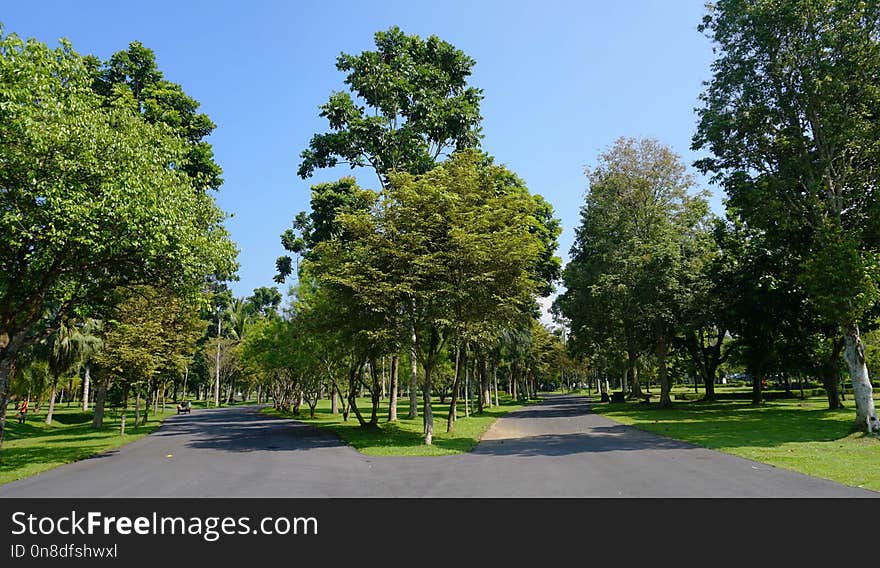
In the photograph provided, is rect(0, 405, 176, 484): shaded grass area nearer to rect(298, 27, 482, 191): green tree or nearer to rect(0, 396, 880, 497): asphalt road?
rect(0, 396, 880, 497): asphalt road

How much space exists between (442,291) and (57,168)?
1153cm

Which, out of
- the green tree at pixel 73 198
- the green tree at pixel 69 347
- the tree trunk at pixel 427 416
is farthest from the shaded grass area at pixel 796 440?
the green tree at pixel 69 347

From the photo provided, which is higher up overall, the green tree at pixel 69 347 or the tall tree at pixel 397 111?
the tall tree at pixel 397 111

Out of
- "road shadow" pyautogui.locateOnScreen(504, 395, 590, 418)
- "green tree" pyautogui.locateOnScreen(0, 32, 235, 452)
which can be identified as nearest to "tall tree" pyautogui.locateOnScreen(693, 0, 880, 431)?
"road shadow" pyautogui.locateOnScreen(504, 395, 590, 418)

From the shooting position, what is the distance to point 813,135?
20.4 m

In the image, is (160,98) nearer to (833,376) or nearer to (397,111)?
(397,111)

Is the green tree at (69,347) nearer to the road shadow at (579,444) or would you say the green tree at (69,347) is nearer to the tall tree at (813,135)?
the road shadow at (579,444)

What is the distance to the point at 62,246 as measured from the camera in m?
14.2

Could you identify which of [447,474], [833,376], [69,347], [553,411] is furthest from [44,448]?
[833,376]

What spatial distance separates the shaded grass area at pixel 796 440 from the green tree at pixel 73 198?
1611 cm

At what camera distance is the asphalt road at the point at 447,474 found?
1030 centimetres

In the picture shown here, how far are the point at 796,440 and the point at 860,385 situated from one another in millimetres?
3423
